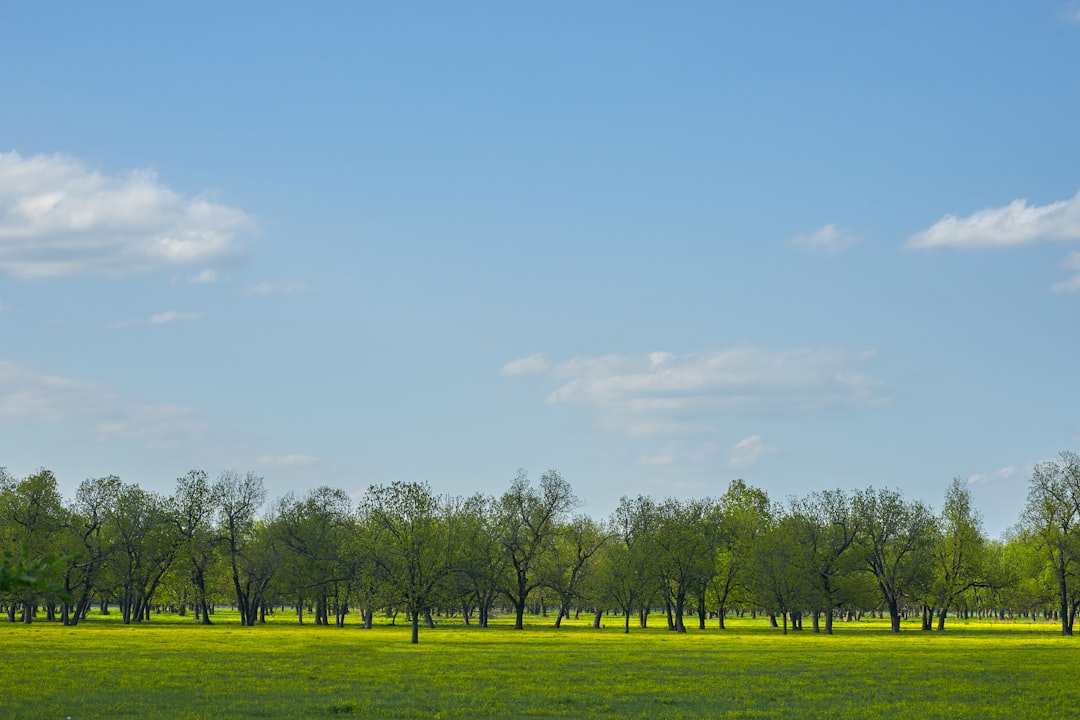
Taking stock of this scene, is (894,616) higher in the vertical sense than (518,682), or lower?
lower

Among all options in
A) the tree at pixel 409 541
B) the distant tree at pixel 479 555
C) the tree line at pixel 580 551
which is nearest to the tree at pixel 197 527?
the tree line at pixel 580 551

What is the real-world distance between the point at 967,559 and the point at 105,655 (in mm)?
106911

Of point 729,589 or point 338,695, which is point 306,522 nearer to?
Answer: point 729,589

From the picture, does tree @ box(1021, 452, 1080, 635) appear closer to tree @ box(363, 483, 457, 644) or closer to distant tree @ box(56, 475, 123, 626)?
tree @ box(363, 483, 457, 644)

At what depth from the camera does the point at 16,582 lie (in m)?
8.09

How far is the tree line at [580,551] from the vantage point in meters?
120

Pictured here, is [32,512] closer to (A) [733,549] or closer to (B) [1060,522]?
(A) [733,549]

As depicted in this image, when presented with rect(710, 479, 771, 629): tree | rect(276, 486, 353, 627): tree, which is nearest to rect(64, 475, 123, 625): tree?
rect(276, 486, 353, 627): tree

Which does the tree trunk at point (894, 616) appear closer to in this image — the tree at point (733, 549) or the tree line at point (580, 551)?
the tree line at point (580, 551)

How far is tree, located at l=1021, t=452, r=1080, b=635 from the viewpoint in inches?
4525

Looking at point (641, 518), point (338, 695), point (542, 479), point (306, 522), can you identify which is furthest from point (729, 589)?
point (338, 695)

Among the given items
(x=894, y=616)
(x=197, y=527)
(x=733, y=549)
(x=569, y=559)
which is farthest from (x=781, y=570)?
(x=197, y=527)

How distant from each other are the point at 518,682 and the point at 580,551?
93543 millimetres

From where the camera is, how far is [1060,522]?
11731cm
